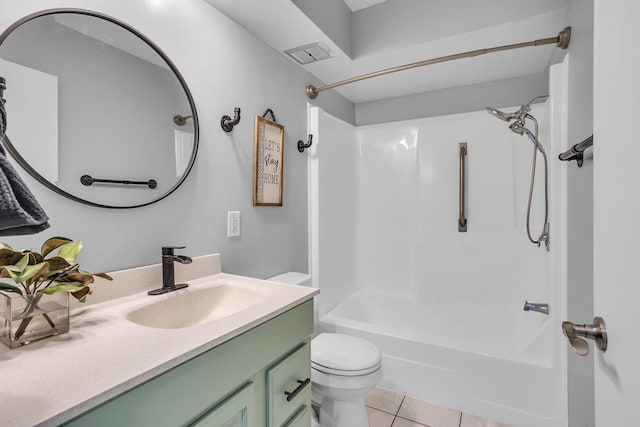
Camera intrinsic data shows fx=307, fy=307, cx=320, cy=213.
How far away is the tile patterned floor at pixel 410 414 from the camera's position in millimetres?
1677

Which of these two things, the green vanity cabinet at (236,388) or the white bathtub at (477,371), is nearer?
the green vanity cabinet at (236,388)

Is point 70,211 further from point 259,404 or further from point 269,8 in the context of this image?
point 269,8

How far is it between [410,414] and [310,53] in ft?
7.36

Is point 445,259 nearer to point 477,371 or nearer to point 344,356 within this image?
point 477,371

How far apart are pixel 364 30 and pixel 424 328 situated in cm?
230

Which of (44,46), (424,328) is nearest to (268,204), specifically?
(44,46)

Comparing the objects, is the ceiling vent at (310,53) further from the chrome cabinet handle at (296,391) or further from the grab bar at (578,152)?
the chrome cabinet handle at (296,391)

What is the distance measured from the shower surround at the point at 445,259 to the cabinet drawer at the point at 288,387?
0.98 metres

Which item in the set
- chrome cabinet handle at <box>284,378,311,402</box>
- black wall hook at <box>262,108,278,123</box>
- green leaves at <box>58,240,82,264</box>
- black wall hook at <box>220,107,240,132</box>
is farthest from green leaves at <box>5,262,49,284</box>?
black wall hook at <box>262,108,278,123</box>

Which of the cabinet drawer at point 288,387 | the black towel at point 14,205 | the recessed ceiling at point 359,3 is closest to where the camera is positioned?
the black towel at point 14,205

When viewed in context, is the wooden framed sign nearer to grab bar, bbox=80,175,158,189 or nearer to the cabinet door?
grab bar, bbox=80,175,158,189

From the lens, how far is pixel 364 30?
2.08 m

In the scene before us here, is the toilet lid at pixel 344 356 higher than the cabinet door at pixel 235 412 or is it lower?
lower

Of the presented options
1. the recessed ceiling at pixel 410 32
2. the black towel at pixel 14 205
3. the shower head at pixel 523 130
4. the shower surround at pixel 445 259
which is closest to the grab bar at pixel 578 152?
the shower surround at pixel 445 259
